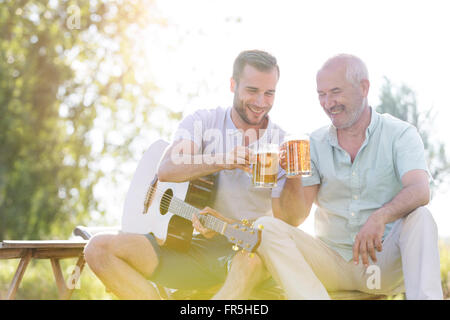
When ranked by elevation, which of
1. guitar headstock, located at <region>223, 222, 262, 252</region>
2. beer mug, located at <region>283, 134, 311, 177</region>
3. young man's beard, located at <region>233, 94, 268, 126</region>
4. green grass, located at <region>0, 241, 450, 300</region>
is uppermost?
young man's beard, located at <region>233, 94, 268, 126</region>

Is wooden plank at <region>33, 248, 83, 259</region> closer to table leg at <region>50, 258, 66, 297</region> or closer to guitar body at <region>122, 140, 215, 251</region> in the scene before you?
table leg at <region>50, 258, 66, 297</region>

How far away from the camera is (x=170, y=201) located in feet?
10.4

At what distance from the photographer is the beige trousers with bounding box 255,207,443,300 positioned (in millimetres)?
2223

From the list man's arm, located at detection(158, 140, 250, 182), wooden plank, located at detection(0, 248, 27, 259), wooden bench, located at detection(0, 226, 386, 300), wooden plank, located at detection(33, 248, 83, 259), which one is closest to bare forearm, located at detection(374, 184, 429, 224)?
wooden bench, located at detection(0, 226, 386, 300)

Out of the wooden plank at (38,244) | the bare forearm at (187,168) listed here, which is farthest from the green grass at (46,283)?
the bare forearm at (187,168)

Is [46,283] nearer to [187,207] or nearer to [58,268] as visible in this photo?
[58,268]

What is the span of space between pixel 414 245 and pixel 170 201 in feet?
5.28

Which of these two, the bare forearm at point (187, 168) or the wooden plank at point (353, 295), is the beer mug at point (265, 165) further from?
the wooden plank at point (353, 295)

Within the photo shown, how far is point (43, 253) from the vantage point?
3.31 m

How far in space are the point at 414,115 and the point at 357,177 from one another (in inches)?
138

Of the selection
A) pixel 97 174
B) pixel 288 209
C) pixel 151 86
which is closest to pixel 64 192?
pixel 97 174

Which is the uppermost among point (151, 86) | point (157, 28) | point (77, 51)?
point (157, 28)

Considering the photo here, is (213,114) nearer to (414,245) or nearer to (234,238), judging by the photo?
(234,238)

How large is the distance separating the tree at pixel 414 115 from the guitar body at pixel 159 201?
341cm
